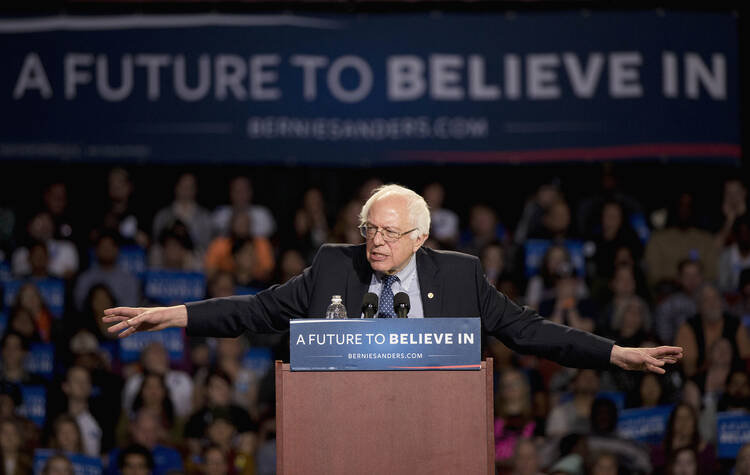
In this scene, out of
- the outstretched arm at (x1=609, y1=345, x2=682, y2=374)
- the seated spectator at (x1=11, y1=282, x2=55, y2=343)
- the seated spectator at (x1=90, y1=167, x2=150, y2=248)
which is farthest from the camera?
the seated spectator at (x1=90, y1=167, x2=150, y2=248)

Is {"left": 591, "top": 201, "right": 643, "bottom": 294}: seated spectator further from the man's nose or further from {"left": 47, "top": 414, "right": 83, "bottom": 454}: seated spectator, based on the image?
the man's nose

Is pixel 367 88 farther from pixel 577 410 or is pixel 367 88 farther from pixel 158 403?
pixel 577 410

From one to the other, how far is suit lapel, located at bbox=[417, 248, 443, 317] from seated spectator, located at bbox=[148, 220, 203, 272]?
465cm

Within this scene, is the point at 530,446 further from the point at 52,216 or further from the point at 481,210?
the point at 52,216

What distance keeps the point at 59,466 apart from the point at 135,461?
0.40 metres

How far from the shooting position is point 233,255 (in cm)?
792

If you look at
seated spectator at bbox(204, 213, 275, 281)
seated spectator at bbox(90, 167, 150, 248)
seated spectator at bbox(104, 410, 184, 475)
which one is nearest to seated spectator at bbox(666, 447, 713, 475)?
seated spectator at bbox(104, 410, 184, 475)

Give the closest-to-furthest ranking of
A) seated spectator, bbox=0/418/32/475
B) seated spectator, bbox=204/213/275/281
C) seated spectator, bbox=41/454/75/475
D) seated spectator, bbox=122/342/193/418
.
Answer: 1. seated spectator, bbox=41/454/75/475
2. seated spectator, bbox=0/418/32/475
3. seated spectator, bbox=122/342/193/418
4. seated spectator, bbox=204/213/275/281

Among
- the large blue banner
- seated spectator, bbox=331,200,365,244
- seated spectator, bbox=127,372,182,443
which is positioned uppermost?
the large blue banner

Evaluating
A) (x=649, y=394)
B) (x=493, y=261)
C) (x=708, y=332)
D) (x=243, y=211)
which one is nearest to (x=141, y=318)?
(x=649, y=394)

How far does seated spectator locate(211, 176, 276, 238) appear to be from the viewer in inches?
328

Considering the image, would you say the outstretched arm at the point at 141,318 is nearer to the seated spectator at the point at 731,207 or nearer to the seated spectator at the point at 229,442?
the seated spectator at the point at 229,442

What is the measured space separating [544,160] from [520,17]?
1.03 m

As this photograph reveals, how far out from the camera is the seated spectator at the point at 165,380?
707 cm
